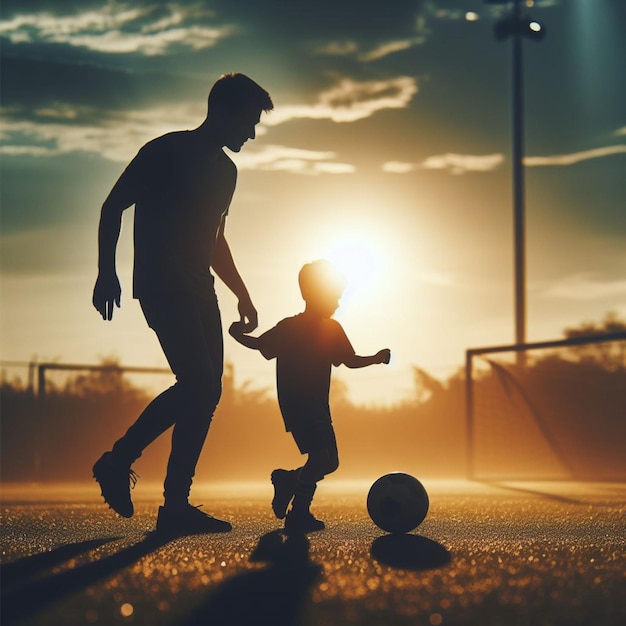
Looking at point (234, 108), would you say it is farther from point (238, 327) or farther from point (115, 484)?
point (115, 484)

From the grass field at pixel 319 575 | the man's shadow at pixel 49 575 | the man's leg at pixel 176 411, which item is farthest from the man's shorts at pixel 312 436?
the man's shadow at pixel 49 575

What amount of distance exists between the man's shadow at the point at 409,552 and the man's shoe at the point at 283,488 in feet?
2.47

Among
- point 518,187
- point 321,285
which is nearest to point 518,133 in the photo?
point 518,187

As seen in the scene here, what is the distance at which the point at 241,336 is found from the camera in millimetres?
6016

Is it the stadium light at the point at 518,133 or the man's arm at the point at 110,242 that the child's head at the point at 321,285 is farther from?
the stadium light at the point at 518,133

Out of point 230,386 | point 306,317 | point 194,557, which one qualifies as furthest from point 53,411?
point 194,557

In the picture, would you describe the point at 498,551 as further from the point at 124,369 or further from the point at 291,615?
the point at 124,369

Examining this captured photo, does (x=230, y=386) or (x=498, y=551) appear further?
(x=230, y=386)

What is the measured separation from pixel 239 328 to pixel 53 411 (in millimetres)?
17193

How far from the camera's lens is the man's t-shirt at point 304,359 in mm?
5922

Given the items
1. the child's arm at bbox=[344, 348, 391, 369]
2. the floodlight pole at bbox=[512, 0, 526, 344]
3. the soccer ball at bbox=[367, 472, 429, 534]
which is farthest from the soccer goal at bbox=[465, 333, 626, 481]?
the soccer ball at bbox=[367, 472, 429, 534]

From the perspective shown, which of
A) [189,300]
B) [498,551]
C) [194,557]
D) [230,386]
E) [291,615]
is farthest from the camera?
[230,386]

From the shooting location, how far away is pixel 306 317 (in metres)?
6.12

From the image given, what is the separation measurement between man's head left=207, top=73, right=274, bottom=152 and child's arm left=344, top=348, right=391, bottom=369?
136 cm
